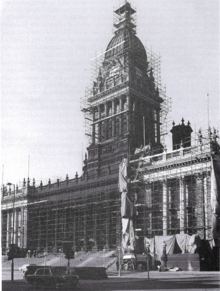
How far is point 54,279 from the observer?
28438mm

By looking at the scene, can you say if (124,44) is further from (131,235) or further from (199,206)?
(131,235)

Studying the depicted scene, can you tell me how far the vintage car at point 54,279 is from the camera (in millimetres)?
27734

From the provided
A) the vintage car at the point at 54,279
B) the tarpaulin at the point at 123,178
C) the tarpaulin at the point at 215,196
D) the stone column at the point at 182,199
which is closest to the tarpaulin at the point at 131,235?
the tarpaulin at the point at 123,178

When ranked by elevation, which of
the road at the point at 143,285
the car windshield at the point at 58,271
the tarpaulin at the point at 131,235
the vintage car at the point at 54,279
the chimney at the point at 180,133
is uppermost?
the chimney at the point at 180,133

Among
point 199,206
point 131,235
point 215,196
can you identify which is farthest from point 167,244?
point 215,196

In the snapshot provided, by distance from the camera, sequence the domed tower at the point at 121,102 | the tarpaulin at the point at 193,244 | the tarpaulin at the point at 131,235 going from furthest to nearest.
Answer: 1. the domed tower at the point at 121,102
2. the tarpaulin at the point at 131,235
3. the tarpaulin at the point at 193,244

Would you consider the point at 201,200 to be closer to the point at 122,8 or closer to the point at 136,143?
the point at 136,143

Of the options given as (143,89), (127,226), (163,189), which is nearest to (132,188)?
(163,189)

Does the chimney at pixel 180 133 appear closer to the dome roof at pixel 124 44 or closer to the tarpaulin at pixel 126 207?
the dome roof at pixel 124 44

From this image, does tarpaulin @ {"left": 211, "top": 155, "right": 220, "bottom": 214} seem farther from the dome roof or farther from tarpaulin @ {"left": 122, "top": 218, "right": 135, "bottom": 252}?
→ the dome roof

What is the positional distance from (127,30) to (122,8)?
21.0ft

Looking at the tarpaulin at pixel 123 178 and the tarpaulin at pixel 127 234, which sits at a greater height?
the tarpaulin at pixel 123 178

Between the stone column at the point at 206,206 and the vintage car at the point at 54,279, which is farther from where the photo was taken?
the stone column at the point at 206,206

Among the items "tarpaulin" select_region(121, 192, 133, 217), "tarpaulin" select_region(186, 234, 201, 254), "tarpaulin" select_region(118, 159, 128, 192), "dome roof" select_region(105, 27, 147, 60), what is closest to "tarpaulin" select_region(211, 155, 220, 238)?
"tarpaulin" select_region(186, 234, 201, 254)
